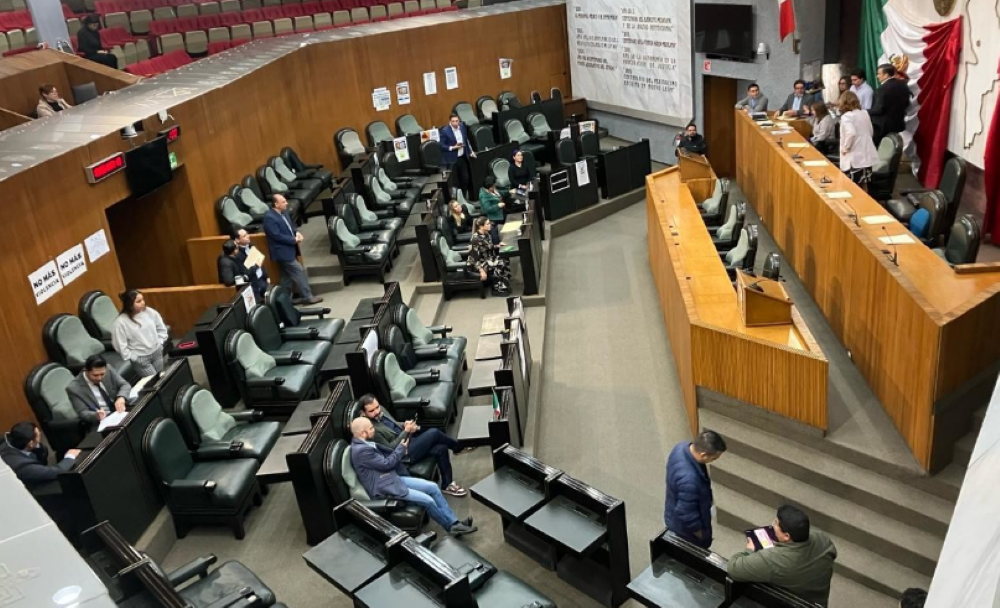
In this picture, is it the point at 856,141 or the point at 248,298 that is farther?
the point at 856,141

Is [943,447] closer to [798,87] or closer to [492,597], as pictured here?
[492,597]

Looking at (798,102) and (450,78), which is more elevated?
(450,78)

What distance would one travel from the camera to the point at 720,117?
45.5ft

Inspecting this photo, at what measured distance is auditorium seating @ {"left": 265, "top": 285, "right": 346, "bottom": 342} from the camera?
327 inches

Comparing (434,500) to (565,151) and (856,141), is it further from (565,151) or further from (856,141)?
(565,151)

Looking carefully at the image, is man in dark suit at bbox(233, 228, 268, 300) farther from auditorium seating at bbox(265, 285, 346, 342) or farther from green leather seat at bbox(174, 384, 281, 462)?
green leather seat at bbox(174, 384, 281, 462)

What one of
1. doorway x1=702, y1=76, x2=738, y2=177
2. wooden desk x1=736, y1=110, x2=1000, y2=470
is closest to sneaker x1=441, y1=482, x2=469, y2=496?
wooden desk x1=736, y1=110, x2=1000, y2=470

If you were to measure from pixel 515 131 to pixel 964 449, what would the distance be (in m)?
10.4

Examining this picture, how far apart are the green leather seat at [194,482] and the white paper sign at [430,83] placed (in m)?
10.0

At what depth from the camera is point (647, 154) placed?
13625 mm

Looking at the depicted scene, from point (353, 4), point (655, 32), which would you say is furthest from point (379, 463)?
point (353, 4)

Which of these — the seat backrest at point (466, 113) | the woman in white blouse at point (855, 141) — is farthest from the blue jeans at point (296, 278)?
the seat backrest at point (466, 113)

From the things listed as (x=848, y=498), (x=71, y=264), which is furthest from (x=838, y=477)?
(x=71, y=264)

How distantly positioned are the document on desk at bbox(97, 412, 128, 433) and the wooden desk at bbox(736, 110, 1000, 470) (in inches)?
207
